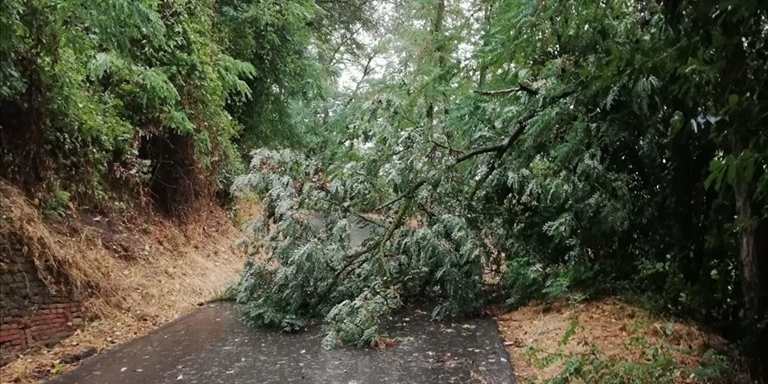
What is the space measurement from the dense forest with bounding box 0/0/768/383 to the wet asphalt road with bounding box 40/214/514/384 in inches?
14.9

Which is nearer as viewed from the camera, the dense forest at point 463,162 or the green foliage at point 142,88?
the dense forest at point 463,162

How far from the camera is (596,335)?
5398 mm

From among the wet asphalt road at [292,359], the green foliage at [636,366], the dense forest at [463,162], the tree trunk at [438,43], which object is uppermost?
the tree trunk at [438,43]

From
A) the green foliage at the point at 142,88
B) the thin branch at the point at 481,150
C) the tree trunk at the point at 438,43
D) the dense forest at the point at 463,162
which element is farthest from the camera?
the tree trunk at the point at 438,43

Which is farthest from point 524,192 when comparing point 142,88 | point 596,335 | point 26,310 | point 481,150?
point 142,88

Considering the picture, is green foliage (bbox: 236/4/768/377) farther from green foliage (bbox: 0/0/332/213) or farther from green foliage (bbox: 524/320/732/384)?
green foliage (bbox: 0/0/332/213)

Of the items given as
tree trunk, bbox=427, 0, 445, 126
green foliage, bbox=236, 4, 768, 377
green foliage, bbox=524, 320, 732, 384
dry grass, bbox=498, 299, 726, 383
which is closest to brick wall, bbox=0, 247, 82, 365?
green foliage, bbox=236, 4, 768, 377

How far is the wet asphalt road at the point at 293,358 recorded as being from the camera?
16.3 ft

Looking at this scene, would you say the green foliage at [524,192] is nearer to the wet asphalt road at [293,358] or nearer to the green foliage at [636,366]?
the wet asphalt road at [293,358]

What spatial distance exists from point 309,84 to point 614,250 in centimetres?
879

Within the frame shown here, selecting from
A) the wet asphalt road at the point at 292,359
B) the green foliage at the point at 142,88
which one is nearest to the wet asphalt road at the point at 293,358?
the wet asphalt road at the point at 292,359

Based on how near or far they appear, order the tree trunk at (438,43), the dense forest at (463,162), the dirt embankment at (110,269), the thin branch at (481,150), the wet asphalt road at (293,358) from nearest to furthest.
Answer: the dense forest at (463,162), the wet asphalt road at (293,358), the dirt embankment at (110,269), the thin branch at (481,150), the tree trunk at (438,43)

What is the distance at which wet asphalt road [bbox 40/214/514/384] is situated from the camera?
4.97 m

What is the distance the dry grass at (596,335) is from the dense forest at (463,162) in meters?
0.28
